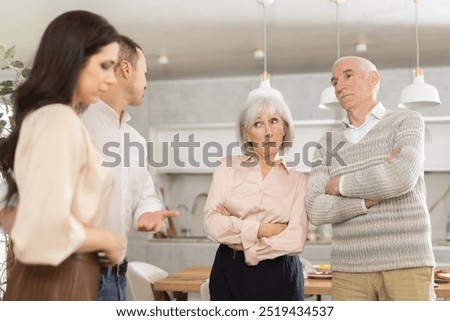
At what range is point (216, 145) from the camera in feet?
12.4

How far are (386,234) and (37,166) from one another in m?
0.88

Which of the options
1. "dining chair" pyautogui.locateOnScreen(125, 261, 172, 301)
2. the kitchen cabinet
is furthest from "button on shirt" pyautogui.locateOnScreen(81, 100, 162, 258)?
the kitchen cabinet

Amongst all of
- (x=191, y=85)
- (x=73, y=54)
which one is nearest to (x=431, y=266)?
(x=73, y=54)

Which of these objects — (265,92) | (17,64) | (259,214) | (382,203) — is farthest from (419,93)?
(17,64)

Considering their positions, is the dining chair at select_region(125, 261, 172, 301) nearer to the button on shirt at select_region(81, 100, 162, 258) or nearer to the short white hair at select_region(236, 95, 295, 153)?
the short white hair at select_region(236, 95, 295, 153)

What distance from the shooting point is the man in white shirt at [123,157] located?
40.3 inches

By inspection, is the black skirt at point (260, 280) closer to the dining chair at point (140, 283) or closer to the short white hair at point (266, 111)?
the short white hair at point (266, 111)

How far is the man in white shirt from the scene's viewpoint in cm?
102

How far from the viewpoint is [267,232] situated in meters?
1.38

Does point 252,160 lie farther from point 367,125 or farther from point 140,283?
point 140,283

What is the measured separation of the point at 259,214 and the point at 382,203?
30 cm

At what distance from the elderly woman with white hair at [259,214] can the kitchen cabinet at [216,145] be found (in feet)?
6.73
